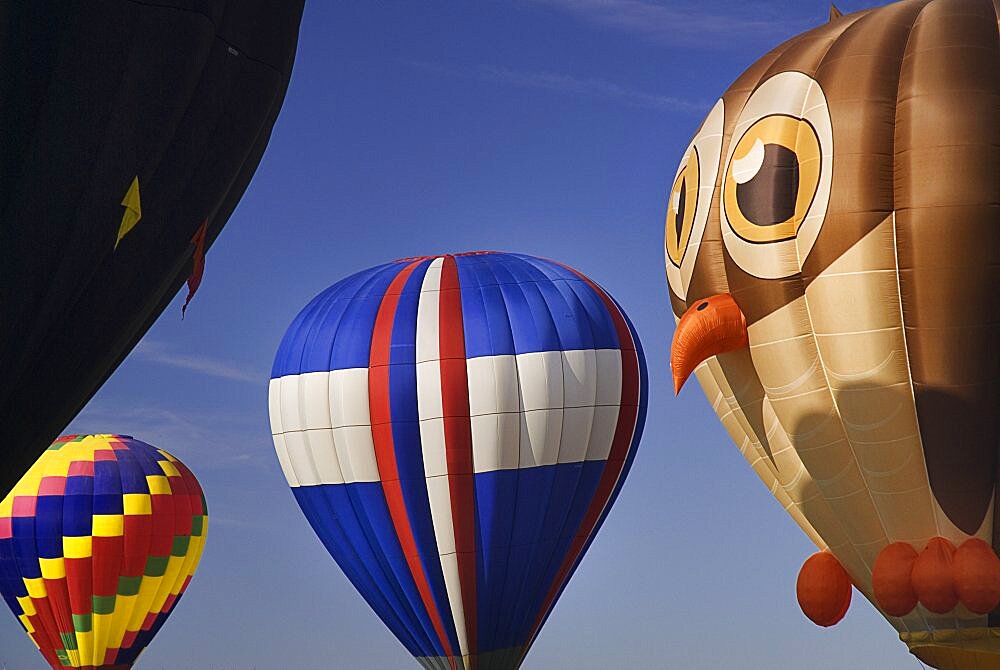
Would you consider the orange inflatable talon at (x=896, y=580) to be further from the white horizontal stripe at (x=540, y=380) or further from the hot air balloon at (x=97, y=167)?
the white horizontal stripe at (x=540, y=380)

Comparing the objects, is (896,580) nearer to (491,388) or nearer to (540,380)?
(540,380)

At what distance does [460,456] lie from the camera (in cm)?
1720

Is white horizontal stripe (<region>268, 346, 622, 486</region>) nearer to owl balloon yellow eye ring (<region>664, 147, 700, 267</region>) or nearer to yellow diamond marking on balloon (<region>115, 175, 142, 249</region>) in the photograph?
owl balloon yellow eye ring (<region>664, 147, 700, 267</region>)

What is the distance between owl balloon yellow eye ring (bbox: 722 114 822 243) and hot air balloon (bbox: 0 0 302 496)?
12.4ft

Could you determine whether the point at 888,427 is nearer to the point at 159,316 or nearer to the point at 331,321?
the point at 159,316

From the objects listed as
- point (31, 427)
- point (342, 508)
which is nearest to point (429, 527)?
point (342, 508)

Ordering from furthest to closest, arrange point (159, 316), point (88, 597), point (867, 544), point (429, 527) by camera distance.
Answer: point (88, 597) < point (429, 527) < point (867, 544) < point (159, 316)

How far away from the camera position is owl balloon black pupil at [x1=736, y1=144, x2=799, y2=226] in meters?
10.9

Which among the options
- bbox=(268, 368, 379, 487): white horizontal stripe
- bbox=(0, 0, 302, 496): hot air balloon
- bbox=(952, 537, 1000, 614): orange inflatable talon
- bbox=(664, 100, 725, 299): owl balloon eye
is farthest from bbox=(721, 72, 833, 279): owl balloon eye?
bbox=(268, 368, 379, 487): white horizontal stripe

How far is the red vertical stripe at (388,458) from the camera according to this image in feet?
56.1

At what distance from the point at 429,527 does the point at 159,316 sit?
27.5 ft

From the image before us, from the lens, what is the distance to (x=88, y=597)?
69.9 ft

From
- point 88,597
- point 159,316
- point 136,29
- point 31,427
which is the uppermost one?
point 136,29

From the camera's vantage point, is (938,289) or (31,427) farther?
(938,289)
